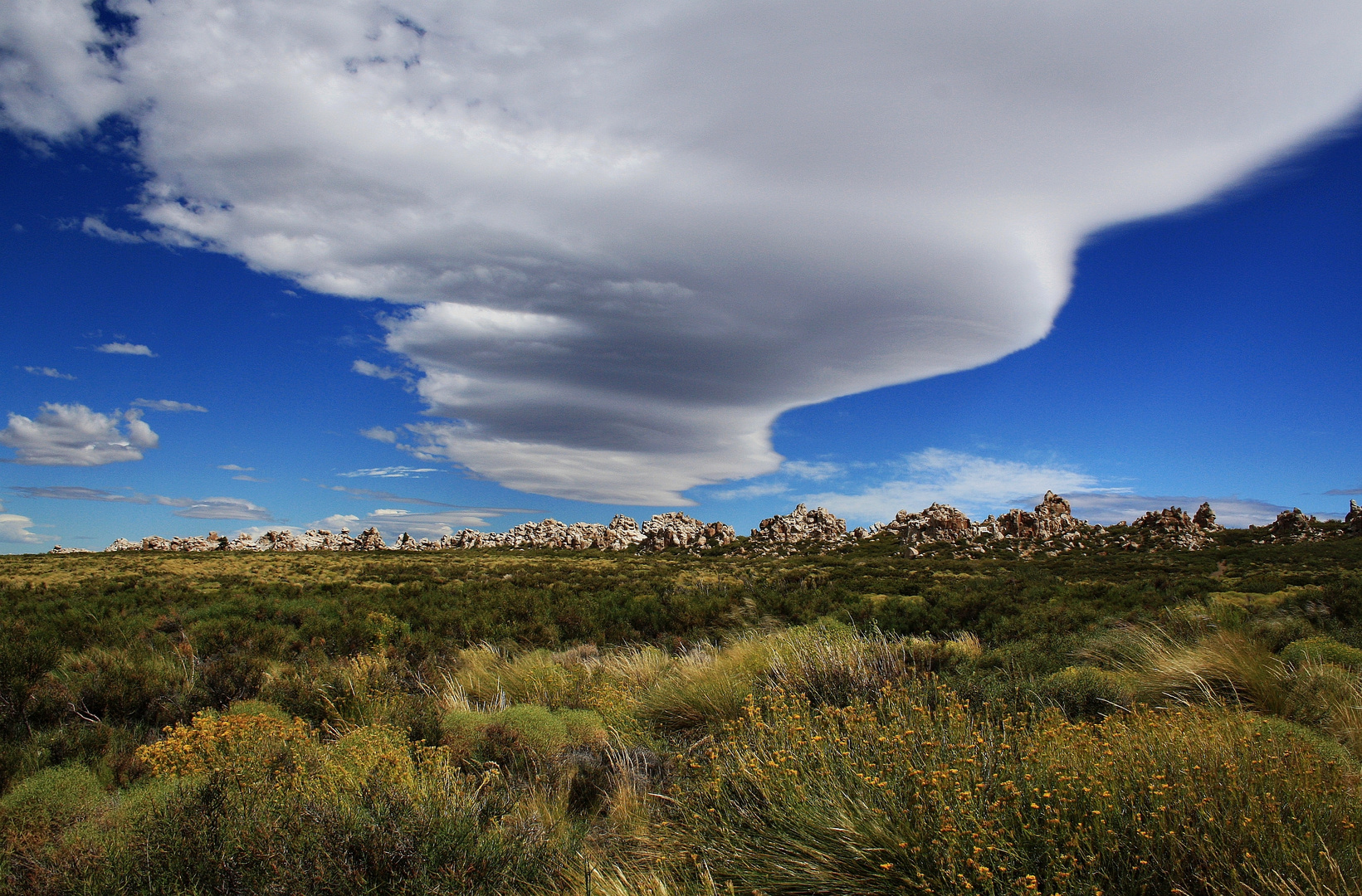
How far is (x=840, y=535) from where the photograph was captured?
65.3 metres

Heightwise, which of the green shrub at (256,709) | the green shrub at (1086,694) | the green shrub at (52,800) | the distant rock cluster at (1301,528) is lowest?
the green shrub at (52,800)

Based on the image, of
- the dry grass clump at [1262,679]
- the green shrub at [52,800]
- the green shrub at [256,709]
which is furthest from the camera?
the green shrub at [256,709]

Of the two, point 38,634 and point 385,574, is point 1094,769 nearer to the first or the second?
point 38,634

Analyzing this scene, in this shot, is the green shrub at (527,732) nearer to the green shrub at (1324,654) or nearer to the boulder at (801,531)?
the green shrub at (1324,654)

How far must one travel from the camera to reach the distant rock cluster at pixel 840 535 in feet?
164

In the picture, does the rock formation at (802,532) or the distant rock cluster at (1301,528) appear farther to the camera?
the rock formation at (802,532)

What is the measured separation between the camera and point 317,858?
365 centimetres

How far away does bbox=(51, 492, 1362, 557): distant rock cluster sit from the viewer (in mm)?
50125

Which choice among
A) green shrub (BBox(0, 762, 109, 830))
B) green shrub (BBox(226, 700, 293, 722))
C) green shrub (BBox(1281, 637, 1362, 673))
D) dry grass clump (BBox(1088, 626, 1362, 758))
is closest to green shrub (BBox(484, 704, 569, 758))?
green shrub (BBox(226, 700, 293, 722))

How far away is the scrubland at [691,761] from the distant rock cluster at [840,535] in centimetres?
4139

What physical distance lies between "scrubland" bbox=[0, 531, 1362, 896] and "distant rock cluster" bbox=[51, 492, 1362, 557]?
136 ft

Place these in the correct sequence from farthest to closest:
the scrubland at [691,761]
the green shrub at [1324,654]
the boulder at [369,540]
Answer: the boulder at [369,540]
the green shrub at [1324,654]
the scrubland at [691,761]

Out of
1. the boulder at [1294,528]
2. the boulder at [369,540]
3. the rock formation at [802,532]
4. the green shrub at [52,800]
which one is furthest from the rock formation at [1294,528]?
the boulder at [369,540]

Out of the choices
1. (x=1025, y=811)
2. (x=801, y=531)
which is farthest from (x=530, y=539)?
(x=1025, y=811)
